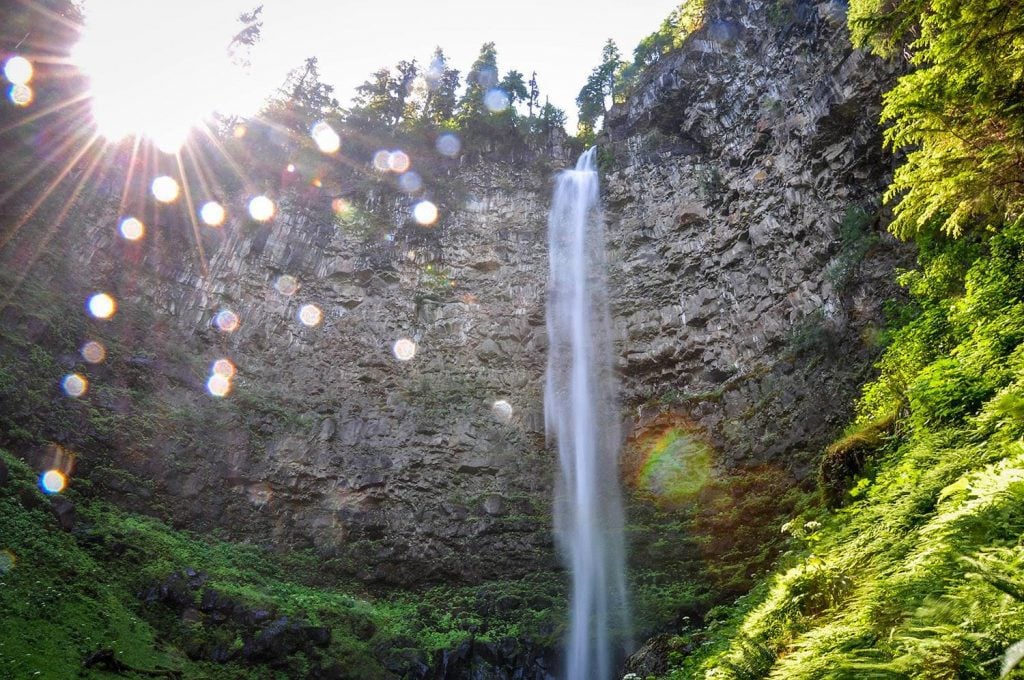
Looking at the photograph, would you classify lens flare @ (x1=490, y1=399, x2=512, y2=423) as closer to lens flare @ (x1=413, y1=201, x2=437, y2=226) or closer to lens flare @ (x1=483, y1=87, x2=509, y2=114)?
lens flare @ (x1=413, y1=201, x2=437, y2=226)

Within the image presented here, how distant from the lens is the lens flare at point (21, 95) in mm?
19594

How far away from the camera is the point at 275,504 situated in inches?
694

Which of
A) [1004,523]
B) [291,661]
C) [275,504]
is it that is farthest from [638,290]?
[1004,523]

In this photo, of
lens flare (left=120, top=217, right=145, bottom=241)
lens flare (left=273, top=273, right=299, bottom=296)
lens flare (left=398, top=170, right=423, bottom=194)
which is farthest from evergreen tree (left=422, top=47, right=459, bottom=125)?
lens flare (left=120, top=217, right=145, bottom=241)

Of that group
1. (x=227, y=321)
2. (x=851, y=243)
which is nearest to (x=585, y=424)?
(x=851, y=243)

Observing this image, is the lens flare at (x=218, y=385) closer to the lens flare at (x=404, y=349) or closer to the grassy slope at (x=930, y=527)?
the lens flare at (x=404, y=349)

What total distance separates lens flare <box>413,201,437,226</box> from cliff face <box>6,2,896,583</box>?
0.51 meters

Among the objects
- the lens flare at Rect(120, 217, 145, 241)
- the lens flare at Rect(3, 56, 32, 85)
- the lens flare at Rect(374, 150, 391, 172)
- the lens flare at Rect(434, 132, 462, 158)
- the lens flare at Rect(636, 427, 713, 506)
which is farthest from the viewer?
the lens flare at Rect(434, 132, 462, 158)

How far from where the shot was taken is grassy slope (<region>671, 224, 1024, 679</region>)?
2.75m

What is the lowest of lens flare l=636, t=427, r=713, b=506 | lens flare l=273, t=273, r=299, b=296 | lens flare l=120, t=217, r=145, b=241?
lens flare l=636, t=427, r=713, b=506

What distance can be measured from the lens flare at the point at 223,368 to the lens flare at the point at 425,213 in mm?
9641

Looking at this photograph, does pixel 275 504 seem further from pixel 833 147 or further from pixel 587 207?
pixel 833 147

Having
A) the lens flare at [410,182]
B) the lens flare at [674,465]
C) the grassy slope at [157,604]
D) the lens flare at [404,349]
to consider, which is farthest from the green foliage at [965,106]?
the lens flare at [410,182]

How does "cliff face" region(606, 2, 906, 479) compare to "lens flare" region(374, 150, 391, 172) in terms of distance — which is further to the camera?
"lens flare" region(374, 150, 391, 172)
